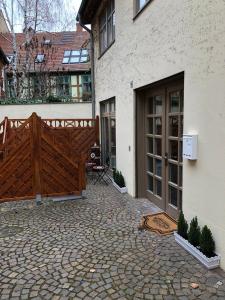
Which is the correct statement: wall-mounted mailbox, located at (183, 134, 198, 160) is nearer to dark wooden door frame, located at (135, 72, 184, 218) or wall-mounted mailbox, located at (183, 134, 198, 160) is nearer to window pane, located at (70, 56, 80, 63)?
dark wooden door frame, located at (135, 72, 184, 218)

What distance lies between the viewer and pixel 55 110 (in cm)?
1128

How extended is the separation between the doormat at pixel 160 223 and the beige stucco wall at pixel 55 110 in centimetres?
670

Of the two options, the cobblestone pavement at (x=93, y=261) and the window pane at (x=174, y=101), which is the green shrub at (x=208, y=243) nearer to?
the cobblestone pavement at (x=93, y=261)

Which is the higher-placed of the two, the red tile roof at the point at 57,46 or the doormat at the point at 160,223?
the red tile roof at the point at 57,46

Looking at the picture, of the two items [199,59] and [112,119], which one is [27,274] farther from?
[112,119]

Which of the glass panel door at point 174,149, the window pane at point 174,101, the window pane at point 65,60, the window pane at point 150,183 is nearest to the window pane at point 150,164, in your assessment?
the window pane at point 150,183

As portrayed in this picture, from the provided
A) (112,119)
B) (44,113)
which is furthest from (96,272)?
(44,113)

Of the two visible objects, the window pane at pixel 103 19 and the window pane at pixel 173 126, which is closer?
the window pane at pixel 173 126

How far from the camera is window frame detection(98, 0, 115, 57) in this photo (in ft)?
26.3

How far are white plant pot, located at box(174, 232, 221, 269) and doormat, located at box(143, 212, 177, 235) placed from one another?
1.85 ft

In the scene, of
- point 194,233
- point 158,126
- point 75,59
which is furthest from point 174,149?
point 75,59

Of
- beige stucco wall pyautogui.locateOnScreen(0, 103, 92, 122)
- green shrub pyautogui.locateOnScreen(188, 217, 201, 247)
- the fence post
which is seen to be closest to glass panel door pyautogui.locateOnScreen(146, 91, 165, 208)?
green shrub pyautogui.locateOnScreen(188, 217, 201, 247)

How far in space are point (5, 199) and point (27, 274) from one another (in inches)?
110

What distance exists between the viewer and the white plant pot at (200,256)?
3.46 m
